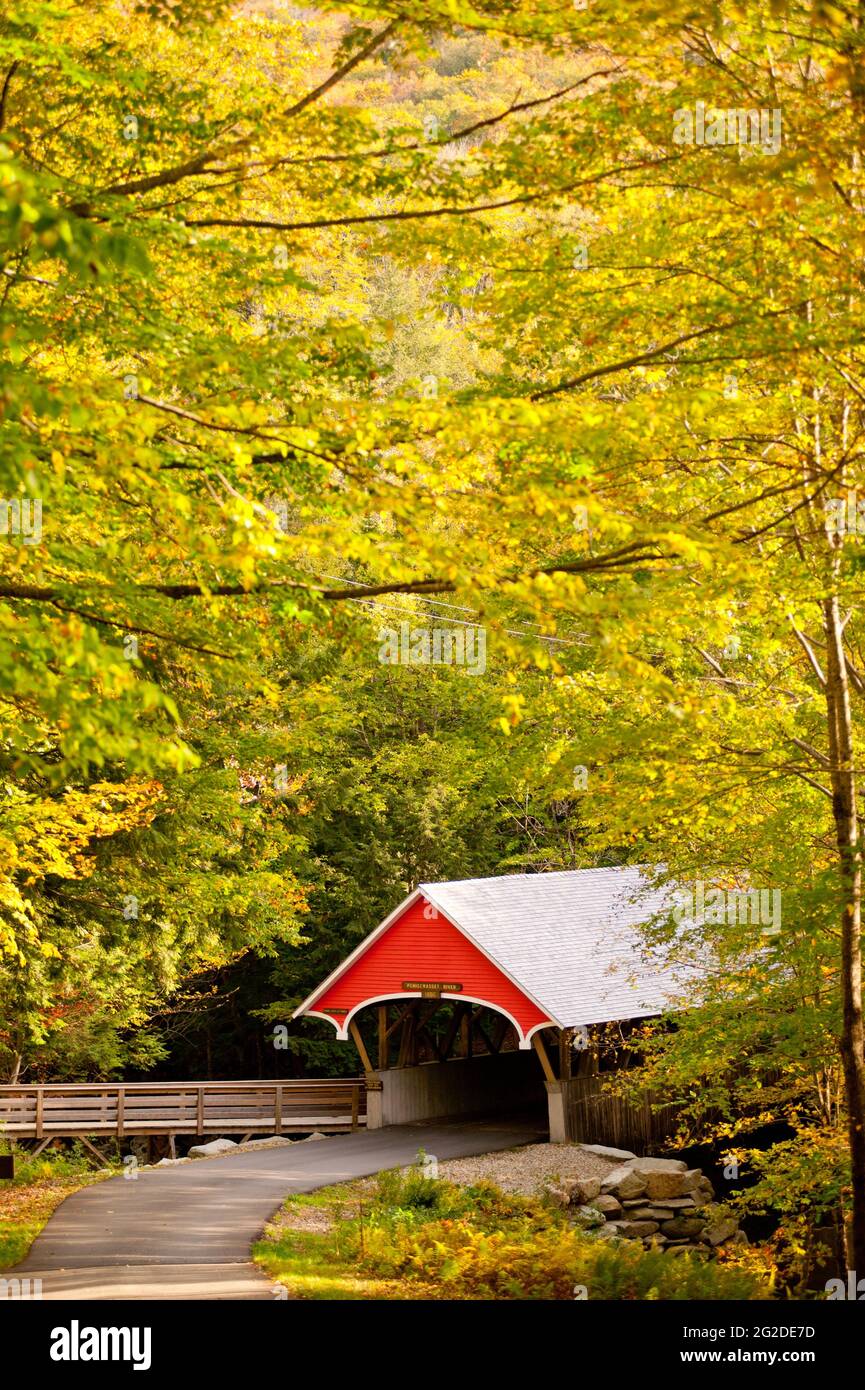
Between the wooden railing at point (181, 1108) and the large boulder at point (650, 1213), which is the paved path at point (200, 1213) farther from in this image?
the large boulder at point (650, 1213)

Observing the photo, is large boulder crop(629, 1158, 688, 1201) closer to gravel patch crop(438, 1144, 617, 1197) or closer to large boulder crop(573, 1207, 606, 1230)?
gravel patch crop(438, 1144, 617, 1197)

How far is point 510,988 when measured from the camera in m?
22.8

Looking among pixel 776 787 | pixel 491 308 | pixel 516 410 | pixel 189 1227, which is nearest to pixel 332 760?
pixel 189 1227

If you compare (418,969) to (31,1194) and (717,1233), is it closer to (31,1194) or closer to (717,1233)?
(717,1233)

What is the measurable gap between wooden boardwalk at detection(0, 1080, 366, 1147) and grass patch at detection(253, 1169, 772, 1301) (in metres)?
9.34

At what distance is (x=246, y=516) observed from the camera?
6.62 m

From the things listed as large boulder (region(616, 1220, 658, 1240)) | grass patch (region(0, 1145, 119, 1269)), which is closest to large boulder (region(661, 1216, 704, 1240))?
large boulder (region(616, 1220, 658, 1240))

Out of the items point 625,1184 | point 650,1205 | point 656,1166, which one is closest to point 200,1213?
point 625,1184

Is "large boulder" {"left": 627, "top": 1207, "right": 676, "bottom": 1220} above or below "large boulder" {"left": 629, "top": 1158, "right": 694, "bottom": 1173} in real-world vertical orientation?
below

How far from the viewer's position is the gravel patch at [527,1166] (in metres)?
18.6

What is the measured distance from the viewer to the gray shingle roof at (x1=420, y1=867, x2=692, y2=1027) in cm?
2241
